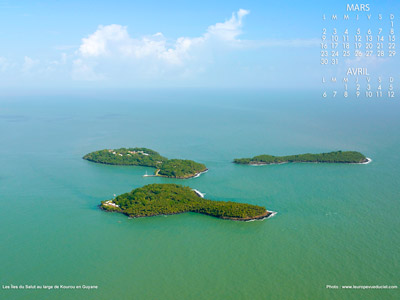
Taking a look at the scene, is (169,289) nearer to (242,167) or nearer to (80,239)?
(80,239)

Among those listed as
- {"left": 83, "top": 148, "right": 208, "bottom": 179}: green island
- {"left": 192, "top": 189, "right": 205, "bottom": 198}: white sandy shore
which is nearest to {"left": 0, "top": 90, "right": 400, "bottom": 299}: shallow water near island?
{"left": 192, "top": 189, "right": 205, "bottom": 198}: white sandy shore

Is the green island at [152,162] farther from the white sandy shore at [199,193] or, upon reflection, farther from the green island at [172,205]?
the green island at [172,205]

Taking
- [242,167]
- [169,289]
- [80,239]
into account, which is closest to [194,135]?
[242,167]

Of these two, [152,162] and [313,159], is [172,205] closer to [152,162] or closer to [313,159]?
[152,162]

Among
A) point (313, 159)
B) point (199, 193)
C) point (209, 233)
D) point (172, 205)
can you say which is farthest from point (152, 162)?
point (313, 159)

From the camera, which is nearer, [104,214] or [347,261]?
[347,261]

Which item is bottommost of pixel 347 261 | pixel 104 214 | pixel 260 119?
pixel 347 261

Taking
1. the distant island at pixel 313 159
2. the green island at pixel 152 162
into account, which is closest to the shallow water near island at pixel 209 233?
the green island at pixel 152 162
